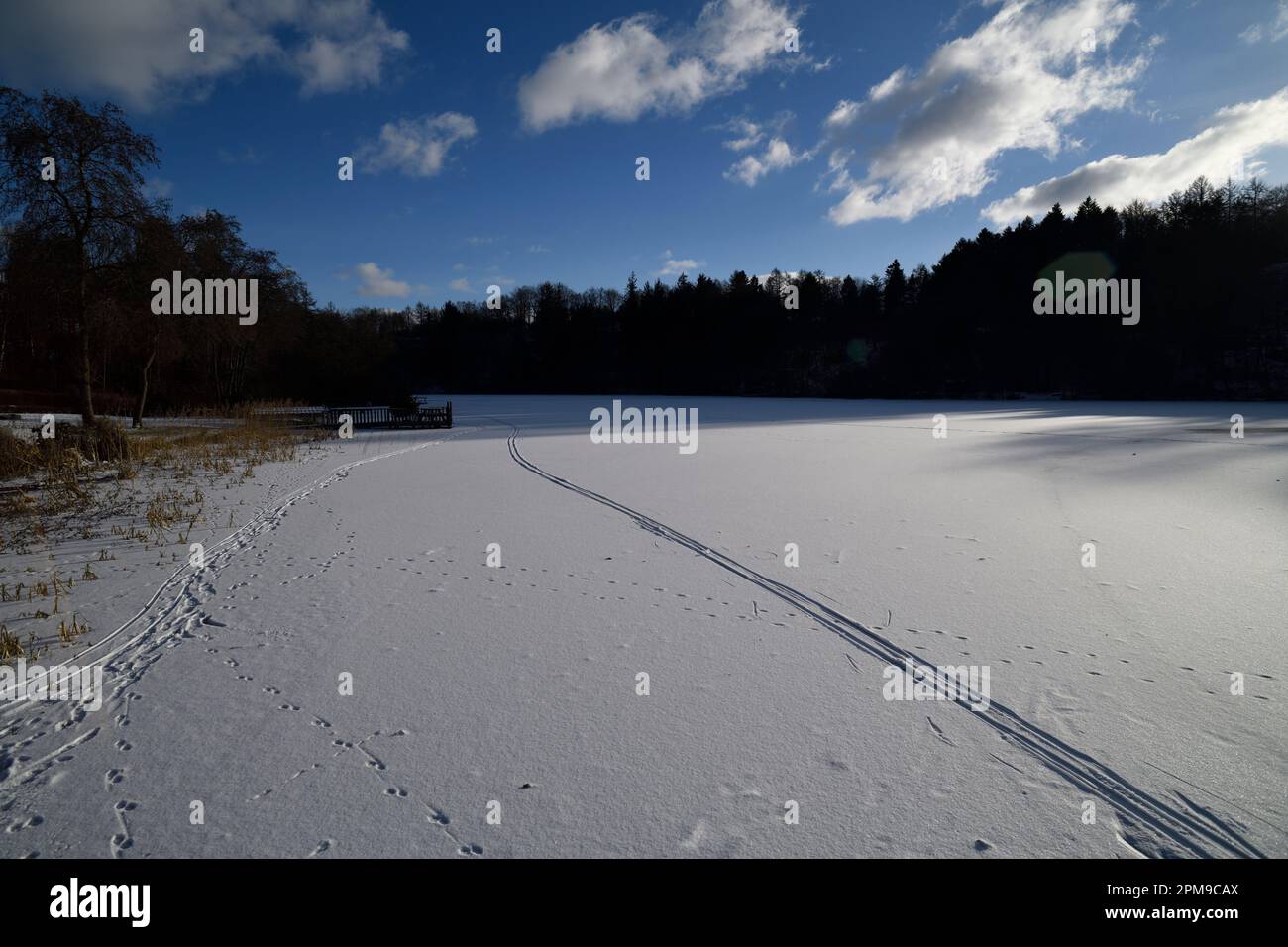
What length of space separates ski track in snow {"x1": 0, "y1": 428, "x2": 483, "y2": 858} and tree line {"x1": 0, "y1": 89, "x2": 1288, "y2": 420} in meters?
14.8

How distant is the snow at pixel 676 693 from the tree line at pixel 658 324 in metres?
13.5

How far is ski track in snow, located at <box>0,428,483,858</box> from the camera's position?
2795 mm

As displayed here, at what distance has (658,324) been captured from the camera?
250ft

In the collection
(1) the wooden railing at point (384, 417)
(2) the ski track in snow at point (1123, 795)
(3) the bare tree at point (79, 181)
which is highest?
(3) the bare tree at point (79, 181)

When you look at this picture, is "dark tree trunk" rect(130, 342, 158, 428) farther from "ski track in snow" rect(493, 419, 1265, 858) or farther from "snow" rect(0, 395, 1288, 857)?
"ski track in snow" rect(493, 419, 1265, 858)

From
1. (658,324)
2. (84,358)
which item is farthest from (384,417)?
(658,324)

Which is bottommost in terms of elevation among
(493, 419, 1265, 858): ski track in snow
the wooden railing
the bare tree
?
Result: (493, 419, 1265, 858): ski track in snow

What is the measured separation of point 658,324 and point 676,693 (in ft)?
247

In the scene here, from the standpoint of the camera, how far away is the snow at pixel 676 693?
8.92 feet

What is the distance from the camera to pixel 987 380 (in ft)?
188

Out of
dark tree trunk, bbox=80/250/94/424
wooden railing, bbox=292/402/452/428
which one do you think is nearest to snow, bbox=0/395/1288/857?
dark tree trunk, bbox=80/250/94/424

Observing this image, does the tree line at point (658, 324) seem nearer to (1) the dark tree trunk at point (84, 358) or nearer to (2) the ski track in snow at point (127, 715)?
(1) the dark tree trunk at point (84, 358)

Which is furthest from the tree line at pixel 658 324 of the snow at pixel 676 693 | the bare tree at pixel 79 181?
the snow at pixel 676 693
